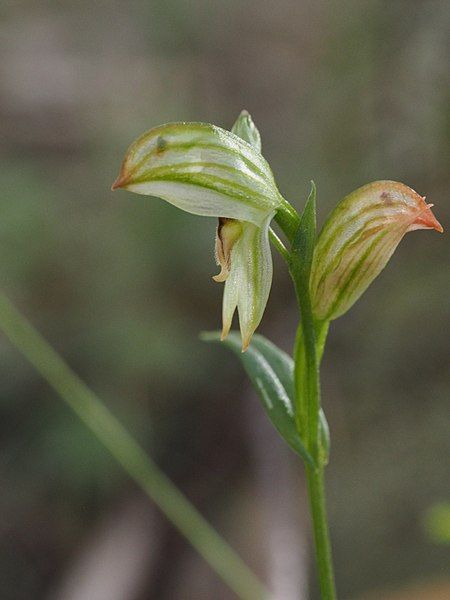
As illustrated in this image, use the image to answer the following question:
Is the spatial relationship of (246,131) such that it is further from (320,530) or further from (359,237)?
(320,530)

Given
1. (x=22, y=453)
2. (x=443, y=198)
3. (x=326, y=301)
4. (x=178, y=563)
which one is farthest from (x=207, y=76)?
(x=326, y=301)

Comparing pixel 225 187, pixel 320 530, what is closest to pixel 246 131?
pixel 225 187

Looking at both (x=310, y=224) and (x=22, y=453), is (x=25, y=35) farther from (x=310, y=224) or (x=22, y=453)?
(x=310, y=224)

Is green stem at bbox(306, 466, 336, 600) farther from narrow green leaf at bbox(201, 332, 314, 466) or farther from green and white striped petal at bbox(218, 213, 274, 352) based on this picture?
green and white striped petal at bbox(218, 213, 274, 352)

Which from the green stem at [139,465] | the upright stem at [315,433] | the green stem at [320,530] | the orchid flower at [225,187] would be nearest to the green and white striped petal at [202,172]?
the orchid flower at [225,187]

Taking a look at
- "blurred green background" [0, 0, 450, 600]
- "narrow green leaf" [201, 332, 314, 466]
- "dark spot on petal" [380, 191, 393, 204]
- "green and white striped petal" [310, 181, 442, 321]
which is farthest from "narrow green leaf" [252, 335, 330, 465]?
"blurred green background" [0, 0, 450, 600]

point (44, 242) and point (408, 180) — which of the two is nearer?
point (44, 242)

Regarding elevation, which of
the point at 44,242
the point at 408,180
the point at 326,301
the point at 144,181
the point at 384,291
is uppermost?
the point at 144,181
